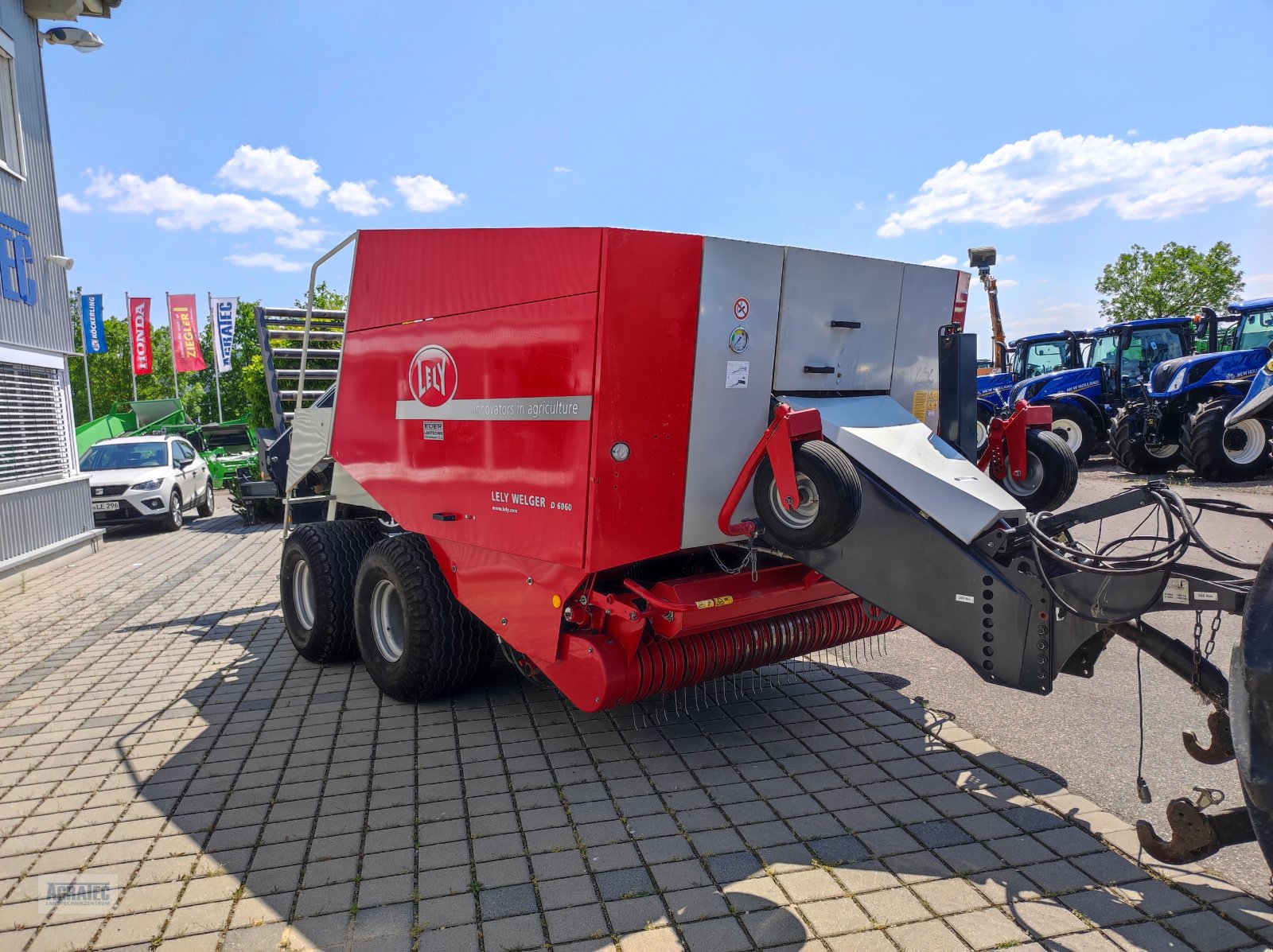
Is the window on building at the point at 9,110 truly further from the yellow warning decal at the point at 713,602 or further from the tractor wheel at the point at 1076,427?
the tractor wheel at the point at 1076,427

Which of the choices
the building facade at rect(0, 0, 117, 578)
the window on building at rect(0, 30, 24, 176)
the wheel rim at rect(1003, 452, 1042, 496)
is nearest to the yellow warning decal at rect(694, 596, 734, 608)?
the wheel rim at rect(1003, 452, 1042, 496)

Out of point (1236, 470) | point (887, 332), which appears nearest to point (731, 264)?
point (887, 332)

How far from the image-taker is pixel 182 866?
11.4ft

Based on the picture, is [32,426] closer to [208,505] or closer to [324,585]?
[208,505]

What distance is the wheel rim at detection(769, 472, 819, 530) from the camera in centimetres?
341

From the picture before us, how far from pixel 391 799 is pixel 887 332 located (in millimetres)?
3379

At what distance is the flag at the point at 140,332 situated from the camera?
32062 millimetres

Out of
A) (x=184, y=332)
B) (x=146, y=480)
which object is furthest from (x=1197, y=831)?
(x=184, y=332)

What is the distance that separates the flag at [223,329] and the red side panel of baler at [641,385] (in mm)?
30623

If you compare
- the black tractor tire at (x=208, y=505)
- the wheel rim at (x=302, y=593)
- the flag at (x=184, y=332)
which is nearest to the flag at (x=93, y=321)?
the flag at (x=184, y=332)

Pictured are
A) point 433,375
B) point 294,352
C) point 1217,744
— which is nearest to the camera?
point 1217,744

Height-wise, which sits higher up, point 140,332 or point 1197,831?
point 140,332

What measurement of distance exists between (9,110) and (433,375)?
1000 cm

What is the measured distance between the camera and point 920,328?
4.53 meters
